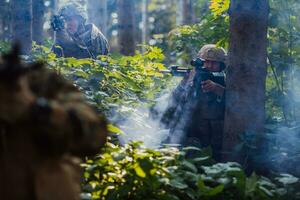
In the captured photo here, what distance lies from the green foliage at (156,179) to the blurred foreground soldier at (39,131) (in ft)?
3.48

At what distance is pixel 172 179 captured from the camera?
4043mm

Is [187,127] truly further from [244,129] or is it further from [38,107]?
[38,107]

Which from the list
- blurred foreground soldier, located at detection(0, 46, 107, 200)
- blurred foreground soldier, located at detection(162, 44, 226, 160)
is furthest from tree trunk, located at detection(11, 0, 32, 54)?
blurred foreground soldier, located at detection(0, 46, 107, 200)

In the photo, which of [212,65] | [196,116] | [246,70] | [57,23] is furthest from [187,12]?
[246,70]

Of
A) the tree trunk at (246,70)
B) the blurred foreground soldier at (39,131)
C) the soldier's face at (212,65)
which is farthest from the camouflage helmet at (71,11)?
the blurred foreground soldier at (39,131)

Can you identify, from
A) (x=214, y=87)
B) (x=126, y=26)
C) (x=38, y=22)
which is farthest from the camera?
(x=126, y=26)

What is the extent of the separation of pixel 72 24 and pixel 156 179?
5.03m

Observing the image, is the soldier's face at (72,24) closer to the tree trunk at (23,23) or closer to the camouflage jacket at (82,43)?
the camouflage jacket at (82,43)

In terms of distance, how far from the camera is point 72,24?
8383 millimetres

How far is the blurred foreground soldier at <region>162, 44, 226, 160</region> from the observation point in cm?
619

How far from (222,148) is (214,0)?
6.95 ft

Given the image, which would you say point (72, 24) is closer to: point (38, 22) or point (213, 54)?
point (213, 54)

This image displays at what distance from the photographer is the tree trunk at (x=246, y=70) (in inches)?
215

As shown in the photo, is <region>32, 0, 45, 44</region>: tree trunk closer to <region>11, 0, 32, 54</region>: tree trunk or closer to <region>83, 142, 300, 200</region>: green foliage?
<region>11, 0, 32, 54</region>: tree trunk
